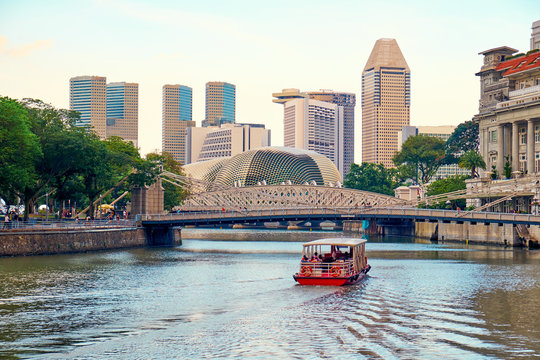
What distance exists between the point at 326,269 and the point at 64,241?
37525 mm

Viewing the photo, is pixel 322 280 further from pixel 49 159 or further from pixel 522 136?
pixel 522 136

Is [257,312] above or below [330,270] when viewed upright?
below

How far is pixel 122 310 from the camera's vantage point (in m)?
45.7

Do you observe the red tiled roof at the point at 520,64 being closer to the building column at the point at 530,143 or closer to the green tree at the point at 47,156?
the building column at the point at 530,143

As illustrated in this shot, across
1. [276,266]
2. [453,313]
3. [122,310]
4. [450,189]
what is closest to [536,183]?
[450,189]

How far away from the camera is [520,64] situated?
153m

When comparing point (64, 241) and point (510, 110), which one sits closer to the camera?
point (64, 241)

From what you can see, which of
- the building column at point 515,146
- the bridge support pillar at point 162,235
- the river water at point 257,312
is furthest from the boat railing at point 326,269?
the building column at point 515,146

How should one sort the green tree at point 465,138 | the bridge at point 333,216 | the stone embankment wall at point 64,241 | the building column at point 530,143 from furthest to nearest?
the green tree at point 465,138 → the building column at point 530,143 → the bridge at point 333,216 → the stone embankment wall at point 64,241

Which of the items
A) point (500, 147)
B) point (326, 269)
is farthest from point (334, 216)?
point (500, 147)

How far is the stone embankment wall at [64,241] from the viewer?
77750 mm

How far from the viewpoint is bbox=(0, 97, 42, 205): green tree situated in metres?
80.1

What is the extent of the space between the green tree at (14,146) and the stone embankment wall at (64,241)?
606cm

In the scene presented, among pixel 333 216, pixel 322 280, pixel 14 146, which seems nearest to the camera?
pixel 322 280
